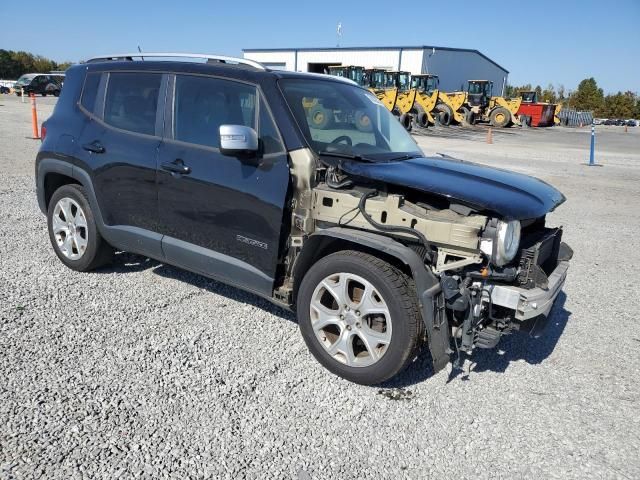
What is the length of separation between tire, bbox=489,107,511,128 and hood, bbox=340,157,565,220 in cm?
3480

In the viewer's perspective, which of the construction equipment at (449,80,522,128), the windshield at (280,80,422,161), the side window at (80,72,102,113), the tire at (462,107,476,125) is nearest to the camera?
the windshield at (280,80,422,161)

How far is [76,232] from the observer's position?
4910 millimetres

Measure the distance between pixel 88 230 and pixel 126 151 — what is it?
36.8 inches

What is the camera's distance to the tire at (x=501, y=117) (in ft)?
119

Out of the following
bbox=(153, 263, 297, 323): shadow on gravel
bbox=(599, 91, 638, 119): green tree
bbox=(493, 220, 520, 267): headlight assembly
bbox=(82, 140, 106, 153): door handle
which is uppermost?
bbox=(599, 91, 638, 119): green tree

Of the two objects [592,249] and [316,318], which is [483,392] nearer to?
[316,318]

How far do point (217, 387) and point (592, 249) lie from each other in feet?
18.7

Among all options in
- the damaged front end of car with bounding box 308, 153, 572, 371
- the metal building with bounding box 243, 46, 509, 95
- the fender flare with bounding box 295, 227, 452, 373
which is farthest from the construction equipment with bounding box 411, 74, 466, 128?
the fender flare with bounding box 295, 227, 452, 373

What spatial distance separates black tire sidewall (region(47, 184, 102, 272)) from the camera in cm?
474

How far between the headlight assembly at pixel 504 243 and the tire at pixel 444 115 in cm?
3127

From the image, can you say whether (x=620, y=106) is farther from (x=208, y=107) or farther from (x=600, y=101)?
(x=208, y=107)

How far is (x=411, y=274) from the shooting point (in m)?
3.22

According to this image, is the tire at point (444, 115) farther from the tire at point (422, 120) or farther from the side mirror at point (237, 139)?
the side mirror at point (237, 139)

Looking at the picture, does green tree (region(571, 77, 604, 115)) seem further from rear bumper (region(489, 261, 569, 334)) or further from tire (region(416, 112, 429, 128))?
rear bumper (region(489, 261, 569, 334))
